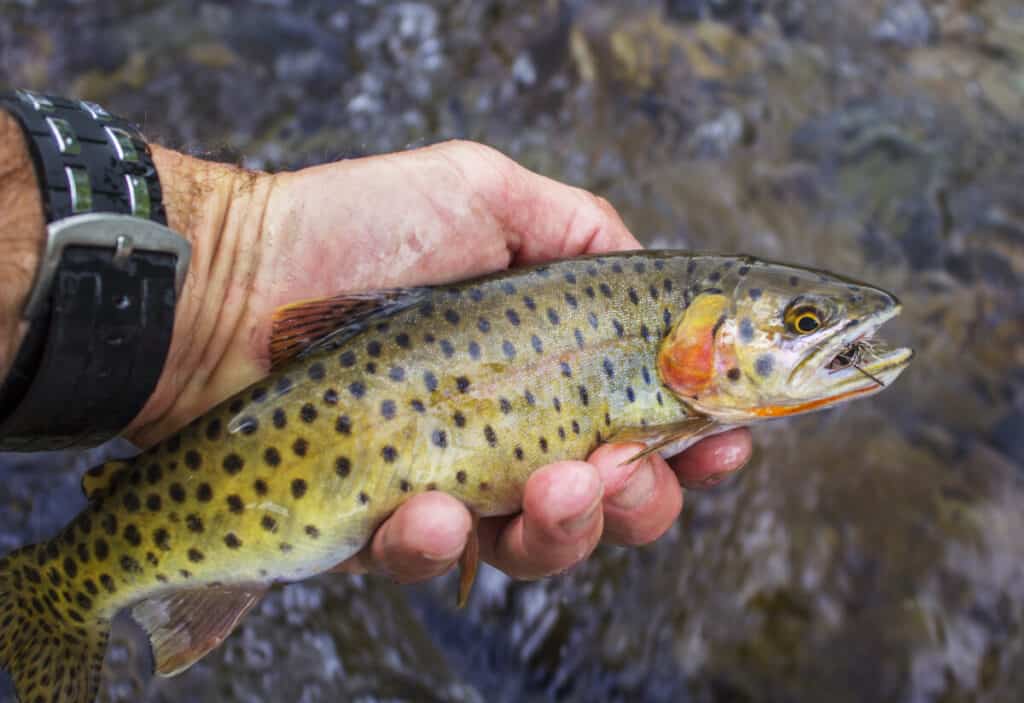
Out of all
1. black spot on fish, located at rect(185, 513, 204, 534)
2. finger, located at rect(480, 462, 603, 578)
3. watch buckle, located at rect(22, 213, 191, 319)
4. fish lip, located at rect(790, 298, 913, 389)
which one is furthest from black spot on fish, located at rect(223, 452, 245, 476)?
fish lip, located at rect(790, 298, 913, 389)

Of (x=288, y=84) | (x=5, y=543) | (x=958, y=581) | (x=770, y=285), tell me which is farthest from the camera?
(x=288, y=84)

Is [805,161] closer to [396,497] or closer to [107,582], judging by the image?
[396,497]

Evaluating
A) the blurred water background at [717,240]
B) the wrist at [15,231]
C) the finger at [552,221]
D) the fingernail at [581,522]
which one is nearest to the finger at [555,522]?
the fingernail at [581,522]

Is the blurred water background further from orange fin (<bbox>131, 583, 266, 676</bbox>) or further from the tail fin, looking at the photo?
orange fin (<bbox>131, 583, 266, 676</bbox>)

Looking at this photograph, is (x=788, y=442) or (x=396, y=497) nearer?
(x=396, y=497)

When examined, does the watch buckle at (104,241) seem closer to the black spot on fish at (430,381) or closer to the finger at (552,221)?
the black spot on fish at (430,381)

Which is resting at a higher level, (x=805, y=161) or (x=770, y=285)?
(x=770, y=285)

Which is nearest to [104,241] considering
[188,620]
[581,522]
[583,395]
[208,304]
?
[208,304]

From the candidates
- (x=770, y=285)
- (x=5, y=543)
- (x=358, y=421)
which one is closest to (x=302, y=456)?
(x=358, y=421)
